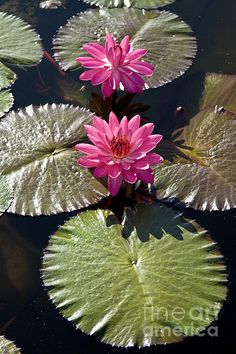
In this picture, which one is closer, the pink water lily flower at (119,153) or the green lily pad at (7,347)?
the green lily pad at (7,347)

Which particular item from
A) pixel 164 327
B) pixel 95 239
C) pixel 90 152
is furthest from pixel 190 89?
pixel 164 327

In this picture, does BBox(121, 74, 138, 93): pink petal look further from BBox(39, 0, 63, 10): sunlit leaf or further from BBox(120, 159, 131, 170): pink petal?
BBox(39, 0, 63, 10): sunlit leaf

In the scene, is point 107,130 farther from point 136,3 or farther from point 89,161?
point 136,3

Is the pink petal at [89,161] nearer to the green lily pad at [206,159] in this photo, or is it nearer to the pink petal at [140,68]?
the green lily pad at [206,159]

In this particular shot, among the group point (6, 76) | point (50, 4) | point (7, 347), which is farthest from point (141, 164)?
point (50, 4)

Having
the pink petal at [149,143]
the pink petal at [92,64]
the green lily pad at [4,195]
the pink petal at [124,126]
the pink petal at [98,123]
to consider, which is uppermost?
the pink petal at [92,64]

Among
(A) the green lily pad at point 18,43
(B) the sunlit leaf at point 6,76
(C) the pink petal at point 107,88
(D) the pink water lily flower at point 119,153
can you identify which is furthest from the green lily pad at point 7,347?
(A) the green lily pad at point 18,43

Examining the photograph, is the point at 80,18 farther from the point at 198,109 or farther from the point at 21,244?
the point at 21,244

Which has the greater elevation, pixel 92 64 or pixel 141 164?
pixel 92 64
